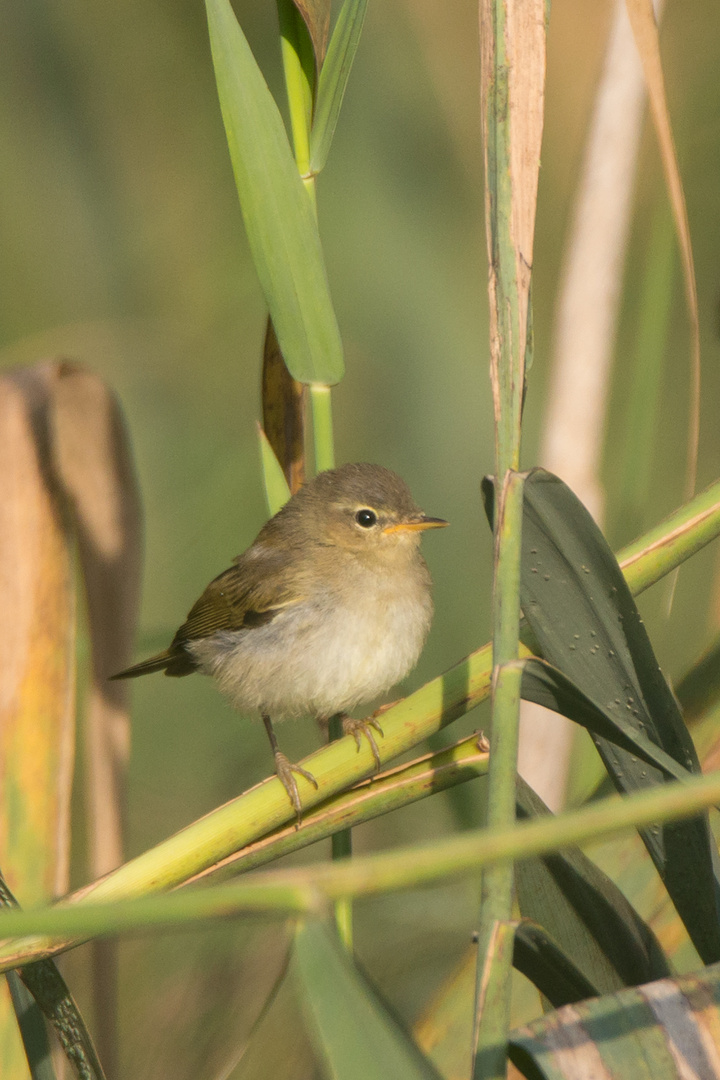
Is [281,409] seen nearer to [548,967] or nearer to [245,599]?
[245,599]

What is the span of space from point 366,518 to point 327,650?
0.41 meters

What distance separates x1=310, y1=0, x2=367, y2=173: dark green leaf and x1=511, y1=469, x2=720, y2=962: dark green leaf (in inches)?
33.0

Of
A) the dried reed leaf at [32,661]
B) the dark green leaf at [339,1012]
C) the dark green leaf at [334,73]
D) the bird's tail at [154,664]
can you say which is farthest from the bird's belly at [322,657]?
the dark green leaf at [339,1012]

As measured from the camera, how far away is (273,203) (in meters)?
1.50

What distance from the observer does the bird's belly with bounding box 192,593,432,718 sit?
2.21m

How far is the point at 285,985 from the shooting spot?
78.1 inches

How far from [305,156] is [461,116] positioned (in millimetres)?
1622

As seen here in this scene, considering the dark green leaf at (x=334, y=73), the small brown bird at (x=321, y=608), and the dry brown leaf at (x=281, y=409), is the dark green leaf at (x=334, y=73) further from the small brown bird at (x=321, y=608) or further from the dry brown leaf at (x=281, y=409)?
the small brown bird at (x=321, y=608)

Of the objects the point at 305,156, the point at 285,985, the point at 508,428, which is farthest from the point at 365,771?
the point at 305,156

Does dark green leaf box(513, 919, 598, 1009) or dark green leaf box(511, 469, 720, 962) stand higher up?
dark green leaf box(511, 469, 720, 962)

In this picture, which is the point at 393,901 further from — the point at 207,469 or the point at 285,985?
the point at 207,469

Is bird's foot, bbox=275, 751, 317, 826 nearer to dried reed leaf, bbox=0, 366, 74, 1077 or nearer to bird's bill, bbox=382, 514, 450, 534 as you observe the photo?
dried reed leaf, bbox=0, 366, 74, 1077

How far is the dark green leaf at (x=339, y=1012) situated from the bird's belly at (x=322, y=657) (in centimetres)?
145

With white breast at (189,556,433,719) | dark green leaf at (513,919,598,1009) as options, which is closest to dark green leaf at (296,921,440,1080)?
dark green leaf at (513,919,598,1009)
